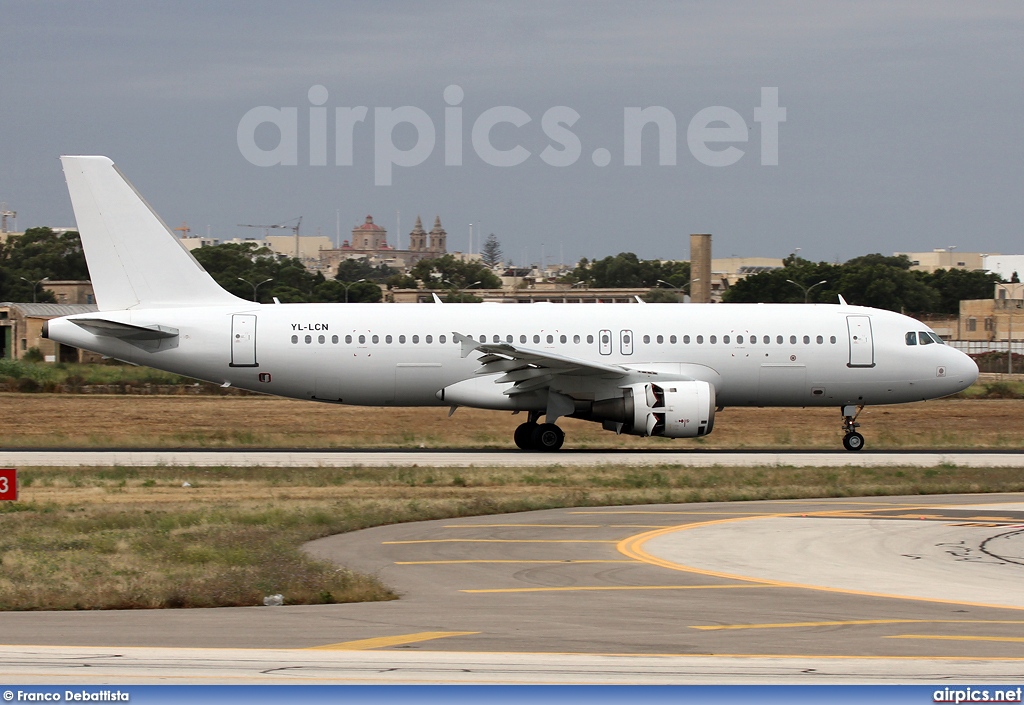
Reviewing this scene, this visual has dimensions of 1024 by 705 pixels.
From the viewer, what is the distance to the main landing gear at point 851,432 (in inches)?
1304

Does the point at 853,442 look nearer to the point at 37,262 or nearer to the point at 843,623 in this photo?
the point at 843,623

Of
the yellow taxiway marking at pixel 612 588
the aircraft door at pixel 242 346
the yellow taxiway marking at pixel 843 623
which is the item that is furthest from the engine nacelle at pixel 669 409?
the yellow taxiway marking at pixel 843 623

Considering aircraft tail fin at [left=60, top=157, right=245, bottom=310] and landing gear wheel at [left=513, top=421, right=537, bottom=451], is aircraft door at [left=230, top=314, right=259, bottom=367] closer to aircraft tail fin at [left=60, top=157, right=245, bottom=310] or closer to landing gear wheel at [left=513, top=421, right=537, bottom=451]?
aircraft tail fin at [left=60, top=157, right=245, bottom=310]

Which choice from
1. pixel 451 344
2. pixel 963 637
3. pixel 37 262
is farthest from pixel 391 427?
pixel 37 262

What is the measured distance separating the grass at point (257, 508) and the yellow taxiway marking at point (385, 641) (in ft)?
7.12

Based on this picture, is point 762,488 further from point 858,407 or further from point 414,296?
point 414,296

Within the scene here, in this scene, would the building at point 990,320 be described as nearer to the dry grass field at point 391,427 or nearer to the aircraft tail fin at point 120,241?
the dry grass field at point 391,427

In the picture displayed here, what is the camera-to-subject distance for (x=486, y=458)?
30484 mm

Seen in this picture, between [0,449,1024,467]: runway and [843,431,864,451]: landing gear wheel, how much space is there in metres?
0.45

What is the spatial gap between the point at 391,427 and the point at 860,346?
16.1 m

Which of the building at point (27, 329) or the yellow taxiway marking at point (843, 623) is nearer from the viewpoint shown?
the yellow taxiway marking at point (843, 623)

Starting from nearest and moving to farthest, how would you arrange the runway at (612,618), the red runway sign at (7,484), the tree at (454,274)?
the runway at (612,618), the red runway sign at (7,484), the tree at (454,274)

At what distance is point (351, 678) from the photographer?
9.18m

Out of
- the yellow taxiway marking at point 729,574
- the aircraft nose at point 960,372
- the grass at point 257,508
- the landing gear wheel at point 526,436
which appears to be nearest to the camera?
the yellow taxiway marking at point 729,574
